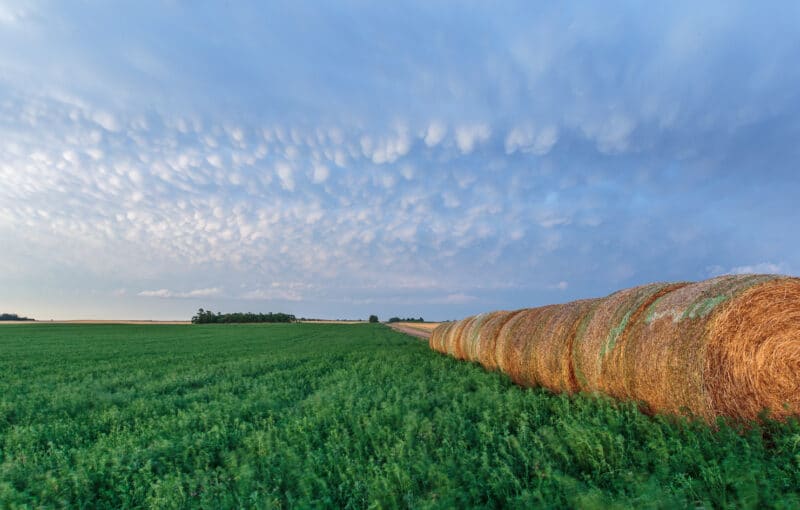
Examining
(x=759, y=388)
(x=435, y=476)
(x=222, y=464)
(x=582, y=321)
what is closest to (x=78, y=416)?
(x=222, y=464)

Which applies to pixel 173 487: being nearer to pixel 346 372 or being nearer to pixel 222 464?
pixel 222 464

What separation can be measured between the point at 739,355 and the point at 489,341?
23.0ft

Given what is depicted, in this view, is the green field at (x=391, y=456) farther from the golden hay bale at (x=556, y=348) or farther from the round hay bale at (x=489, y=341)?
the round hay bale at (x=489, y=341)

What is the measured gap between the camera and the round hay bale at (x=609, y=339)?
19.6 ft

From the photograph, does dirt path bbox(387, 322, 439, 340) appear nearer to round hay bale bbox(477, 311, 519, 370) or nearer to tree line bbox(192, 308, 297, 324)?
round hay bale bbox(477, 311, 519, 370)

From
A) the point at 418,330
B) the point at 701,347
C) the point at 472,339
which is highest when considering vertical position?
the point at 701,347

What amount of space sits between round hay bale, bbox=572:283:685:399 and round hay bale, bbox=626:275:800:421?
91 centimetres

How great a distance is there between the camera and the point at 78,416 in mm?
7215

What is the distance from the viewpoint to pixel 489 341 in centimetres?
1145

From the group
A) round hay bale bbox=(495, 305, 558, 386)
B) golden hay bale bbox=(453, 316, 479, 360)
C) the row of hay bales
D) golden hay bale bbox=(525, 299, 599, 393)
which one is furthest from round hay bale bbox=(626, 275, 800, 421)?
golden hay bale bbox=(453, 316, 479, 360)

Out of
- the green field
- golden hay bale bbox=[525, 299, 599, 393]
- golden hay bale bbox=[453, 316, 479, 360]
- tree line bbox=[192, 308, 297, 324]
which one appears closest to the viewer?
the green field

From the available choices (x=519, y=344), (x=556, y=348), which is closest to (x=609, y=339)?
(x=556, y=348)

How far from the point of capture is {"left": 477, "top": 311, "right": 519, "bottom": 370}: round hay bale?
1121cm

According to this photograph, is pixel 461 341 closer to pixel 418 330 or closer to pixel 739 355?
pixel 739 355
